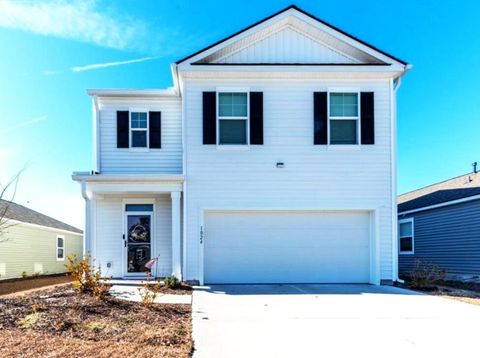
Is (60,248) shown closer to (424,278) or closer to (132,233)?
(132,233)

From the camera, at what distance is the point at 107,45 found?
13.5 metres

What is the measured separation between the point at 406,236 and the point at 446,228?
8.76 ft

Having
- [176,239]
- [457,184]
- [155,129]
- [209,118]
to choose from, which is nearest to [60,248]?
[155,129]

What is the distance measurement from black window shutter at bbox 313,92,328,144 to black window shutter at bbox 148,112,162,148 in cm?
446

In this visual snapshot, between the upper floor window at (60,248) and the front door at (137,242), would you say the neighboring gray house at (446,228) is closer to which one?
the front door at (137,242)

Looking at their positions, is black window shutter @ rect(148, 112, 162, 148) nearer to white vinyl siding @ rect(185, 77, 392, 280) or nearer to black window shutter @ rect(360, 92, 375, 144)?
white vinyl siding @ rect(185, 77, 392, 280)

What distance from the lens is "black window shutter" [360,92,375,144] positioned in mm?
11594

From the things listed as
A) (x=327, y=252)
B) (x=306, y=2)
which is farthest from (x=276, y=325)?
(x=306, y=2)

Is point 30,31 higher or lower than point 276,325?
higher

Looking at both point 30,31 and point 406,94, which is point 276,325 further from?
point 406,94

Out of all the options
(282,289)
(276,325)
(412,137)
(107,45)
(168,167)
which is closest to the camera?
(276,325)

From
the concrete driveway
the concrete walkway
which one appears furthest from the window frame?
the concrete walkway

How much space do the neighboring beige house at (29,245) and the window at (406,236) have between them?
1464cm

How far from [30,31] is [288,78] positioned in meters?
7.16
